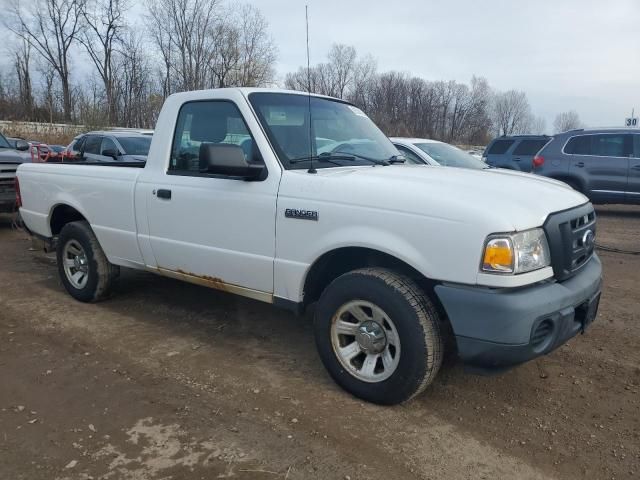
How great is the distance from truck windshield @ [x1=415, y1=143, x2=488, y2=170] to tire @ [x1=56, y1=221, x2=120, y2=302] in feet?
17.7

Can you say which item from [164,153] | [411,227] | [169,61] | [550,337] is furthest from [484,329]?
[169,61]

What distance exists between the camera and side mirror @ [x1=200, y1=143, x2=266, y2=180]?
3428 millimetres

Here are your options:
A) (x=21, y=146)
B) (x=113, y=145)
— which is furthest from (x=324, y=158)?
(x=21, y=146)

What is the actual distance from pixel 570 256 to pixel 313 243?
1507mm

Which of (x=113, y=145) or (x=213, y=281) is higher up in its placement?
(x=113, y=145)

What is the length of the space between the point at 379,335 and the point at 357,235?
62 centimetres

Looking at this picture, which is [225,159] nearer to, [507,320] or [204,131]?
[204,131]

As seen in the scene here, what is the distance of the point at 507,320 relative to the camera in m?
2.80

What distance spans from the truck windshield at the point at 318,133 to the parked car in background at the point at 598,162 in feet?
28.6

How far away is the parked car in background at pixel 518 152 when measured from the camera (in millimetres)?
15127

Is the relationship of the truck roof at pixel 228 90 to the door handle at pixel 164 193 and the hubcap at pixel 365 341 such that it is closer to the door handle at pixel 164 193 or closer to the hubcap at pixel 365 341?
the door handle at pixel 164 193

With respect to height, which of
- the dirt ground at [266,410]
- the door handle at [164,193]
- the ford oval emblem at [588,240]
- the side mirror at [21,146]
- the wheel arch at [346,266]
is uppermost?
the side mirror at [21,146]

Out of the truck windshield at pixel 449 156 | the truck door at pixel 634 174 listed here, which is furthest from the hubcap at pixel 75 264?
the truck door at pixel 634 174

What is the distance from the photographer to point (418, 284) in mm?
3279
